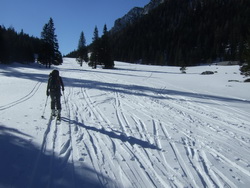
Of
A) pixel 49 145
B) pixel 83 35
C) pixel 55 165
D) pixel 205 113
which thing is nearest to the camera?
pixel 55 165

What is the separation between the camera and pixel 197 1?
146250 mm

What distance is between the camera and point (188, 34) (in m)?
111

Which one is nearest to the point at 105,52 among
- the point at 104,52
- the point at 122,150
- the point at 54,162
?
the point at 104,52

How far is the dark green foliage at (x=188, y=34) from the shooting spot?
86.8 meters

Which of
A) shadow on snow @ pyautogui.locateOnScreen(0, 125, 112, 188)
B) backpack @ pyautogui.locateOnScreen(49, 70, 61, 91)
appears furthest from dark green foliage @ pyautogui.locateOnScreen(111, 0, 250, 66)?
shadow on snow @ pyautogui.locateOnScreen(0, 125, 112, 188)

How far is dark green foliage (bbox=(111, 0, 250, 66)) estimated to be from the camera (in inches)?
3418

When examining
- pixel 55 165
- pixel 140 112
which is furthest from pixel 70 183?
pixel 140 112

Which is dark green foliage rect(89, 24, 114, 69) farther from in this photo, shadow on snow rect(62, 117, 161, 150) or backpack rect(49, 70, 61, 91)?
shadow on snow rect(62, 117, 161, 150)

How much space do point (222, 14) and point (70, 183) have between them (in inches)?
5739

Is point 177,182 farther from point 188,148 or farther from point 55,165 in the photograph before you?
point 55,165

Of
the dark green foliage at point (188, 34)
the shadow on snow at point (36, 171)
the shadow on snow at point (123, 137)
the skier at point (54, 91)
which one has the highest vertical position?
the dark green foliage at point (188, 34)

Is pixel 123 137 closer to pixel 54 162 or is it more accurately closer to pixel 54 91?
pixel 54 162

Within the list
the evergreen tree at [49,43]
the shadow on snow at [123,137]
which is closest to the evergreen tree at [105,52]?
the evergreen tree at [49,43]

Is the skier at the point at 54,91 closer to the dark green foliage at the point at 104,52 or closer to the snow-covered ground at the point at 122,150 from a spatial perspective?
the snow-covered ground at the point at 122,150
